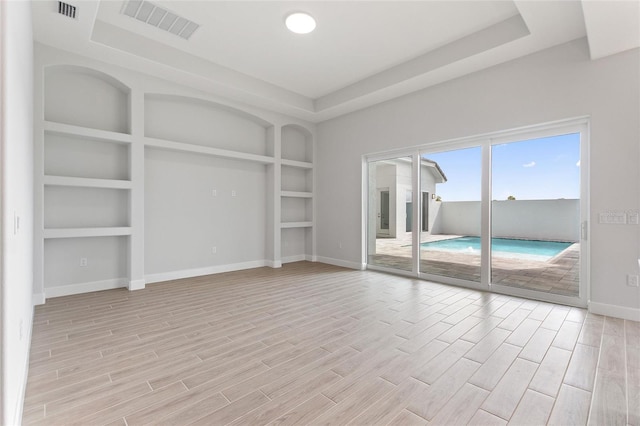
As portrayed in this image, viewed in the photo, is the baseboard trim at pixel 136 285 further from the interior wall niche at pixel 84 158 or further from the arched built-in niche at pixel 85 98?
the arched built-in niche at pixel 85 98

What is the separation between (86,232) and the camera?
4145 mm

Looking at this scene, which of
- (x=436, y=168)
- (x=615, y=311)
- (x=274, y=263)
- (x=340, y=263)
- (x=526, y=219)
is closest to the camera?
(x=615, y=311)

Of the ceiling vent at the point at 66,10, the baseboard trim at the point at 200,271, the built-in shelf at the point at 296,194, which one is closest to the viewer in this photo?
the ceiling vent at the point at 66,10

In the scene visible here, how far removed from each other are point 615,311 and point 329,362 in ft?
11.3

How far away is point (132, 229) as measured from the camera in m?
4.53

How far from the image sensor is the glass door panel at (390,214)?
5.67 m

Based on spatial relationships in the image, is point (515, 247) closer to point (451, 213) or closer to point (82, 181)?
point (451, 213)

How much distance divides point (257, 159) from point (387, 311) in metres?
3.97

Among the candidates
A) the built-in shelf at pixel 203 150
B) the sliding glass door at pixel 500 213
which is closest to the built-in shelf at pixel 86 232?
the built-in shelf at pixel 203 150

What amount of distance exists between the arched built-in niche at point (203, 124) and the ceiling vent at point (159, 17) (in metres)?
1.28

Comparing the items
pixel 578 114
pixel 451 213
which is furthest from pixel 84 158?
pixel 578 114

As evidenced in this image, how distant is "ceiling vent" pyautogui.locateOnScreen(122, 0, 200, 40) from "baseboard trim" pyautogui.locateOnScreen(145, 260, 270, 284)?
372 cm

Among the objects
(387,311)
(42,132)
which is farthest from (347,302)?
(42,132)

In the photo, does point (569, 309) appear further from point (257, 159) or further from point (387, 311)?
point (257, 159)
